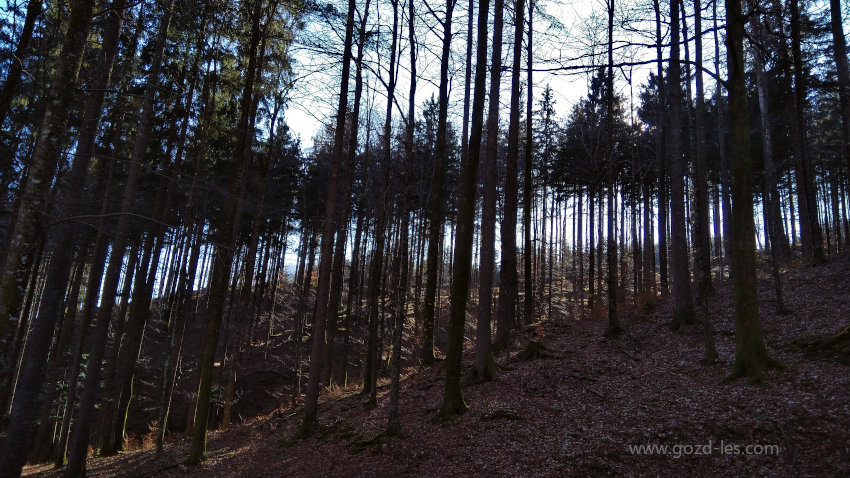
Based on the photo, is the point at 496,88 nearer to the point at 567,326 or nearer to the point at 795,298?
the point at 567,326

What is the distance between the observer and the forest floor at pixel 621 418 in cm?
538

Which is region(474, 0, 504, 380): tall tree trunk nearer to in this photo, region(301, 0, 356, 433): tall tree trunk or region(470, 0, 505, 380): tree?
region(470, 0, 505, 380): tree

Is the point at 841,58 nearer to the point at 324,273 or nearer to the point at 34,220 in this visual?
the point at 324,273

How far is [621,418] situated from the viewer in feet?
23.1

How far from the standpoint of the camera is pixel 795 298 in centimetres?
1229

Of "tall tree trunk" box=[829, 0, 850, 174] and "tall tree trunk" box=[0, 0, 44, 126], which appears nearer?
"tall tree trunk" box=[0, 0, 44, 126]

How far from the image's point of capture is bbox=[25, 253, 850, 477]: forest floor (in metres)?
5.38

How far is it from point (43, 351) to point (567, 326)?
15479mm

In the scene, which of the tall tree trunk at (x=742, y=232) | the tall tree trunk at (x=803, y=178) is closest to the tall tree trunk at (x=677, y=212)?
the tall tree trunk at (x=742, y=232)

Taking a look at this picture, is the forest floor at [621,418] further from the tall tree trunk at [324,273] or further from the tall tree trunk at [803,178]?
the tall tree trunk at [803,178]

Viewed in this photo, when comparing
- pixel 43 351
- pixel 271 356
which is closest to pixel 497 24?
pixel 43 351

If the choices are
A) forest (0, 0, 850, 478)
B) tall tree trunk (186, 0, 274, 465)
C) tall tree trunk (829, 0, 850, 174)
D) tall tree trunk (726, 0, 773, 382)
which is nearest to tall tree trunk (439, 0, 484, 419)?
forest (0, 0, 850, 478)

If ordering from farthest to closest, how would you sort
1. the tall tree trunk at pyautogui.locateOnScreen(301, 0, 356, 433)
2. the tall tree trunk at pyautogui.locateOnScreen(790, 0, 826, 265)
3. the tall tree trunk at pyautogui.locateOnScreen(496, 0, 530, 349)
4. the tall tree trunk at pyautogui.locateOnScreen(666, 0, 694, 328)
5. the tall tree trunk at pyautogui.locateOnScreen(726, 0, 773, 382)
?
1. the tall tree trunk at pyautogui.locateOnScreen(790, 0, 826, 265)
2. the tall tree trunk at pyautogui.locateOnScreen(496, 0, 530, 349)
3. the tall tree trunk at pyautogui.locateOnScreen(666, 0, 694, 328)
4. the tall tree trunk at pyautogui.locateOnScreen(301, 0, 356, 433)
5. the tall tree trunk at pyautogui.locateOnScreen(726, 0, 773, 382)

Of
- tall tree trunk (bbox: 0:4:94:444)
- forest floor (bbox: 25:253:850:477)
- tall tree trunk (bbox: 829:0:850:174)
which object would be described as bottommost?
forest floor (bbox: 25:253:850:477)
